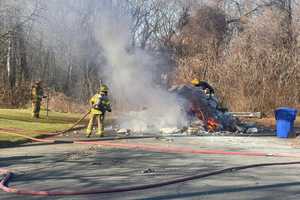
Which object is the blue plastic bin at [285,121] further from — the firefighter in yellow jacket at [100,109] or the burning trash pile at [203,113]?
the firefighter in yellow jacket at [100,109]

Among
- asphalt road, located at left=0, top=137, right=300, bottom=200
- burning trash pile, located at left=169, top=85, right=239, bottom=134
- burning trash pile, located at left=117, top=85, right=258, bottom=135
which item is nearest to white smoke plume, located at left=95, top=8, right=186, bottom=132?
burning trash pile, located at left=117, top=85, right=258, bottom=135

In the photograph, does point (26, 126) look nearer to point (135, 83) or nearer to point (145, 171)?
point (135, 83)

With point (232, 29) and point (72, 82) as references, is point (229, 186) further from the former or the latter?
point (232, 29)

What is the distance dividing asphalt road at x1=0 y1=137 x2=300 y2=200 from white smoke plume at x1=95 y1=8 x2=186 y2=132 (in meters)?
5.63

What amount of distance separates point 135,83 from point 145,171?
12.0 meters

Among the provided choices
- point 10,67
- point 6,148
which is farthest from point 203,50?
point 6,148

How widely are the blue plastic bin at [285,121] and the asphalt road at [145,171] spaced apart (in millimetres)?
2995

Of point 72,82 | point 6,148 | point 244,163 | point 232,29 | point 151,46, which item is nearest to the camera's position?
point 244,163

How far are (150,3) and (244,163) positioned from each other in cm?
2070

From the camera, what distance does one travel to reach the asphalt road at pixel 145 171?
8.55 meters

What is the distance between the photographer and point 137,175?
33.8 ft

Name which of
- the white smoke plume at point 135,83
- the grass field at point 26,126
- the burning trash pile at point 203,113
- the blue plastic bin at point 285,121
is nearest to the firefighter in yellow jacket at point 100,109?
the grass field at point 26,126

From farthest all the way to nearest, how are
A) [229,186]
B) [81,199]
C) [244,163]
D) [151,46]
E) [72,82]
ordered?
[72,82] → [151,46] → [244,163] → [229,186] → [81,199]

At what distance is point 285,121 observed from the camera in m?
19.5
